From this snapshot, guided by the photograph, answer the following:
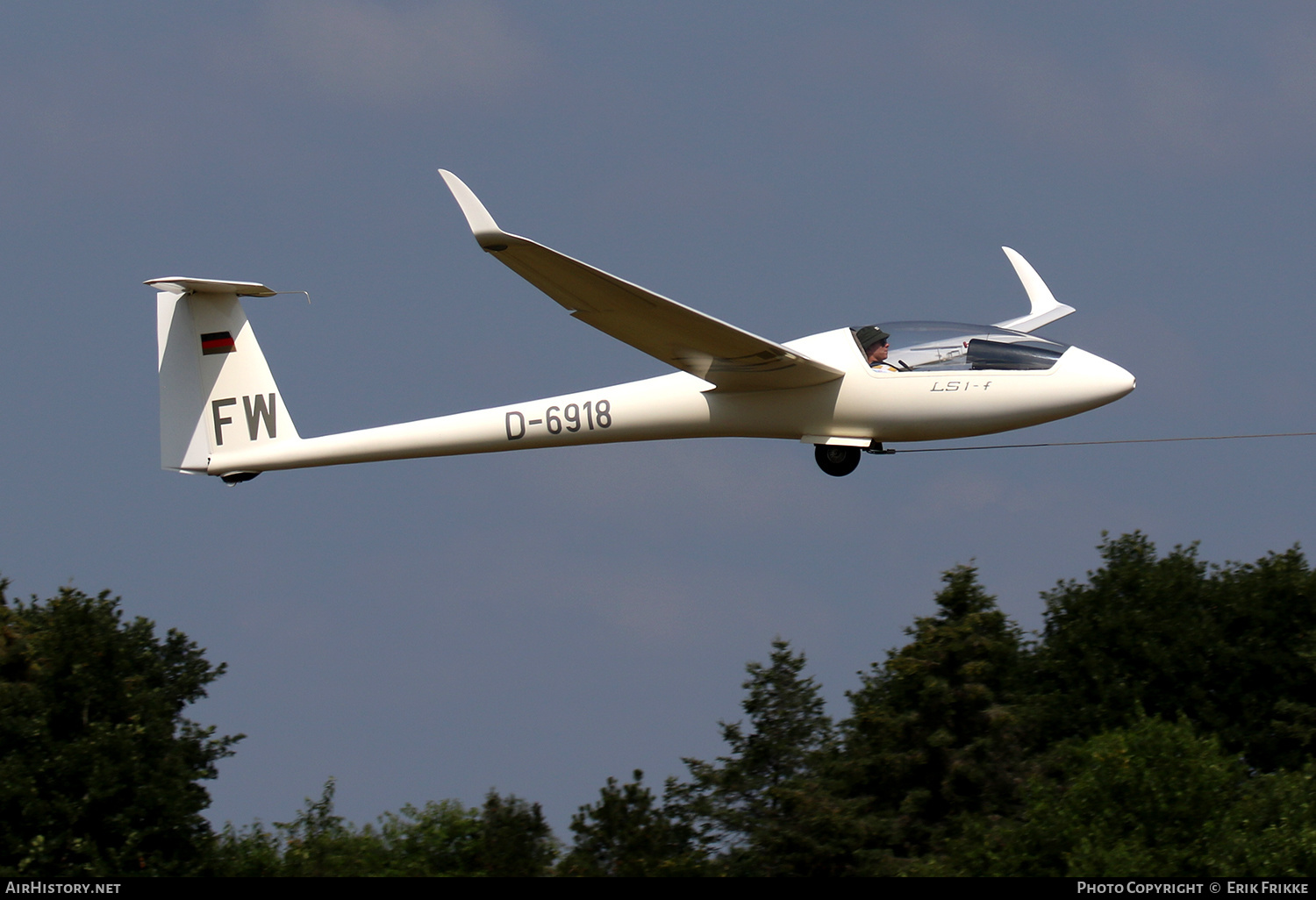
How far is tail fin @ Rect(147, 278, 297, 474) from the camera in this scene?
66.5 feet

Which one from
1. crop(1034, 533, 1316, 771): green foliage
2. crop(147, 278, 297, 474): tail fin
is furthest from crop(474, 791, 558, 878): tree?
crop(147, 278, 297, 474): tail fin

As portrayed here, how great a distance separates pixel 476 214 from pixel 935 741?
114 feet

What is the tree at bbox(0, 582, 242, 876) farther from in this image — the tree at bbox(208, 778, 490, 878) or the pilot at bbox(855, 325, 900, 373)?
the pilot at bbox(855, 325, 900, 373)

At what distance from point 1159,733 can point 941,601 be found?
10633mm

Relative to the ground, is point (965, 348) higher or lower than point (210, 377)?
lower

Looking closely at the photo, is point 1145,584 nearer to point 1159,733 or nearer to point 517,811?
point 1159,733

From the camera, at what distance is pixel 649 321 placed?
53.5 ft

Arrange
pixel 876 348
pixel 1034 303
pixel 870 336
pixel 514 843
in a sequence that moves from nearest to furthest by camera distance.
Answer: pixel 876 348, pixel 870 336, pixel 1034 303, pixel 514 843

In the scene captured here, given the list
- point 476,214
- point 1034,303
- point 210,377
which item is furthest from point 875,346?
point 210,377

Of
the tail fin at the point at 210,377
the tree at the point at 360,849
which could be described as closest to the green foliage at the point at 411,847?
the tree at the point at 360,849

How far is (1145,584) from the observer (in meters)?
56.4

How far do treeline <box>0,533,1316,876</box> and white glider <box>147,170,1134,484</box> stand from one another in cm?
2195

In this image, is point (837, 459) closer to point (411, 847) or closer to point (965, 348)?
point (965, 348)

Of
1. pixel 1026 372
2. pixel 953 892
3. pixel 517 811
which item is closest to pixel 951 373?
pixel 1026 372
